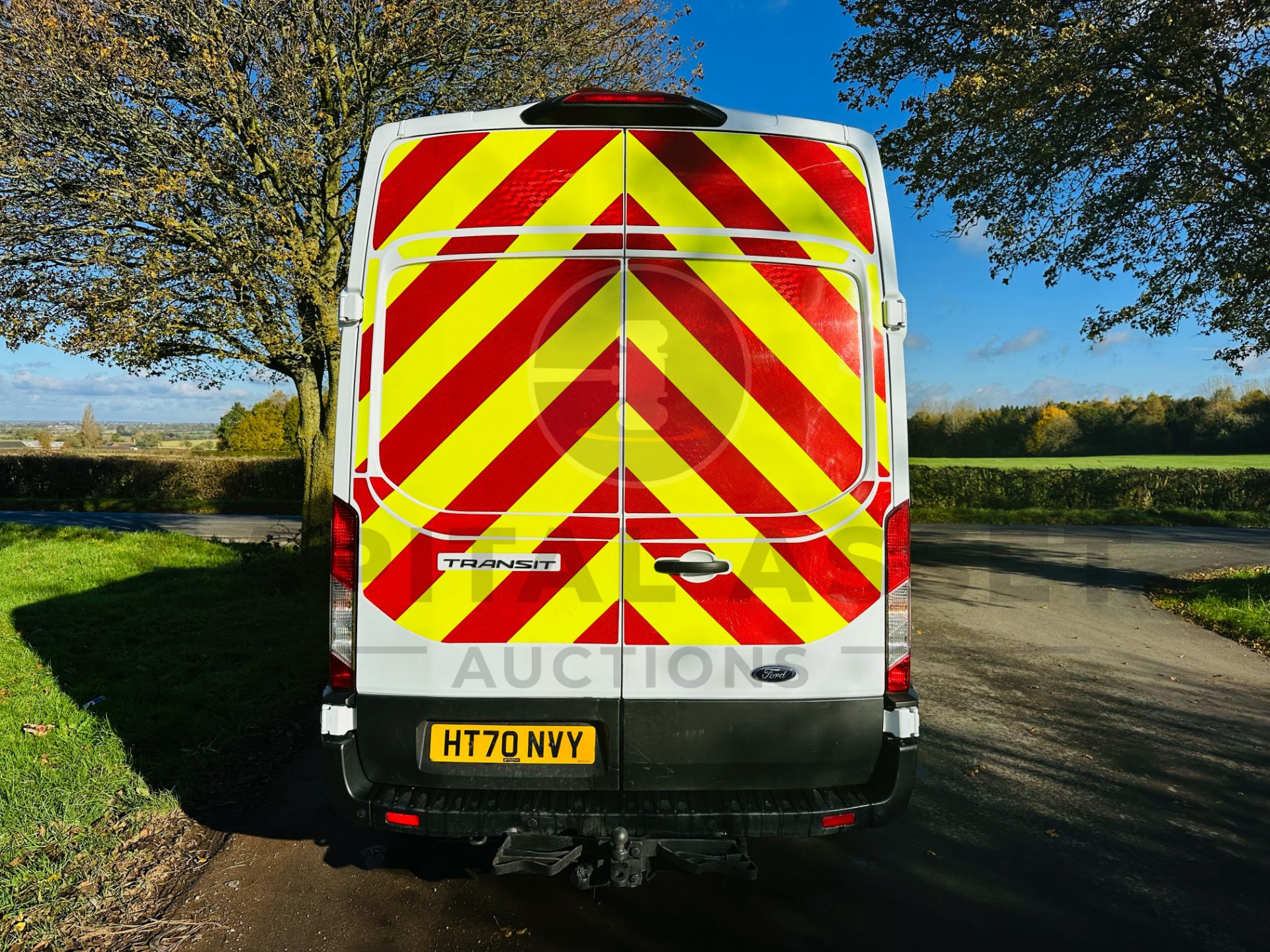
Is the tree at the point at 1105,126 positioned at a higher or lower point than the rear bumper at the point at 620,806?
higher

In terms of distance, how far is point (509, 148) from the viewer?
2.76 metres

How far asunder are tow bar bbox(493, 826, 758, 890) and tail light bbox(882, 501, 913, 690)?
749 millimetres

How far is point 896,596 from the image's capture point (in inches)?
106

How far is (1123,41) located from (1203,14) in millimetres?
766

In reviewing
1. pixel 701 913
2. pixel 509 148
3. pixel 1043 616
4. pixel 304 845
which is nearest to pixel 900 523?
pixel 701 913

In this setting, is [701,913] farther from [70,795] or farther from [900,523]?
[70,795]

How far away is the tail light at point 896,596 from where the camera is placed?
8.78 feet

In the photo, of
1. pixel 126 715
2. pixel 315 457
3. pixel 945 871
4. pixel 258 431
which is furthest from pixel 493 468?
pixel 258 431

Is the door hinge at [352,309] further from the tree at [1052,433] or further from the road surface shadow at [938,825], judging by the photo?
the tree at [1052,433]

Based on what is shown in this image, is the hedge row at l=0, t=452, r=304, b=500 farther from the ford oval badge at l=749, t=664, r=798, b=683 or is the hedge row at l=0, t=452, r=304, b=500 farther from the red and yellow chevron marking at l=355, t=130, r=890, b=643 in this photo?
the ford oval badge at l=749, t=664, r=798, b=683

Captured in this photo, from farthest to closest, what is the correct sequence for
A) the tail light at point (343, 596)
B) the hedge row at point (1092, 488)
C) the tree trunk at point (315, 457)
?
the hedge row at point (1092, 488) < the tree trunk at point (315, 457) < the tail light at point (343, 596)

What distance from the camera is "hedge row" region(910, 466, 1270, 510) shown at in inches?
933

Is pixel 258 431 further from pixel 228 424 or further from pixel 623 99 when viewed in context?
pixel 623 99

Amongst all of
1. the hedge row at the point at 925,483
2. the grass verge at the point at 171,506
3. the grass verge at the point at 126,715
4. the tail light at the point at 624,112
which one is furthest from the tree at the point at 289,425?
the tail light at the point at 624,112
